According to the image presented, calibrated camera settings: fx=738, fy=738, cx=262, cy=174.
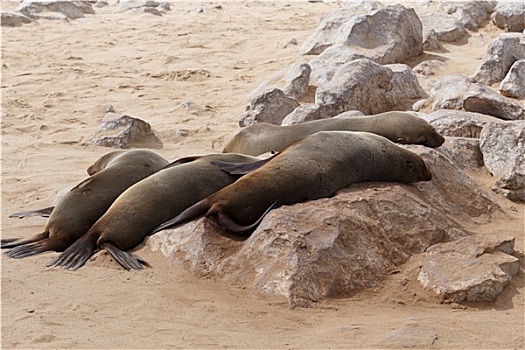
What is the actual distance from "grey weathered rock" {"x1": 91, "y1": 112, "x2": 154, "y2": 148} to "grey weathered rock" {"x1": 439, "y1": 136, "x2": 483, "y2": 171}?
314 cm

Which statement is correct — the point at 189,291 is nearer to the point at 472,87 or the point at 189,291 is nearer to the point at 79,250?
the point at 79,250

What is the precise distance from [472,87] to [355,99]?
3.93 ft

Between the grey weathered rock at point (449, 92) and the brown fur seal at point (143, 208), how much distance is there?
11.5 feet

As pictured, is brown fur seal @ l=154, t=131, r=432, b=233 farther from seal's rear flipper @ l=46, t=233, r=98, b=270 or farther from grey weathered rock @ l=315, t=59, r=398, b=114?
grey weathered rock @ l=315, t=59, r=398, b=114

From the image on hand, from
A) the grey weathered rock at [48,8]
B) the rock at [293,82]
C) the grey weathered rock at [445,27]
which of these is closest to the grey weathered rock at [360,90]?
the rock at [293,82]

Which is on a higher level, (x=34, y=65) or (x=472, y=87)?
A: (x=472, y=87)

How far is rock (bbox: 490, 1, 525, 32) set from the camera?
10453mm

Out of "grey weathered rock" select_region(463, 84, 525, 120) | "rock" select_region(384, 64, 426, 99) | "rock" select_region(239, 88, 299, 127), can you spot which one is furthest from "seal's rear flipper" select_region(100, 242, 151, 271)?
"rock" select_region(384, 64, 426, 99)

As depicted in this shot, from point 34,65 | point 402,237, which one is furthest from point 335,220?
point 34,65

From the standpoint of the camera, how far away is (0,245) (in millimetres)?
4625

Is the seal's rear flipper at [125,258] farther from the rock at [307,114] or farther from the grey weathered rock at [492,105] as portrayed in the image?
the grey weathered rock at [492,105]

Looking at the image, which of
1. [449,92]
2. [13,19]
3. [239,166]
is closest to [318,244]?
[239,166]

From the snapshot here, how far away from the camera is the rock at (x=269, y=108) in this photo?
311 inches

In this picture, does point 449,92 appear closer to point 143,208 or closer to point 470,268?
point 470,268
